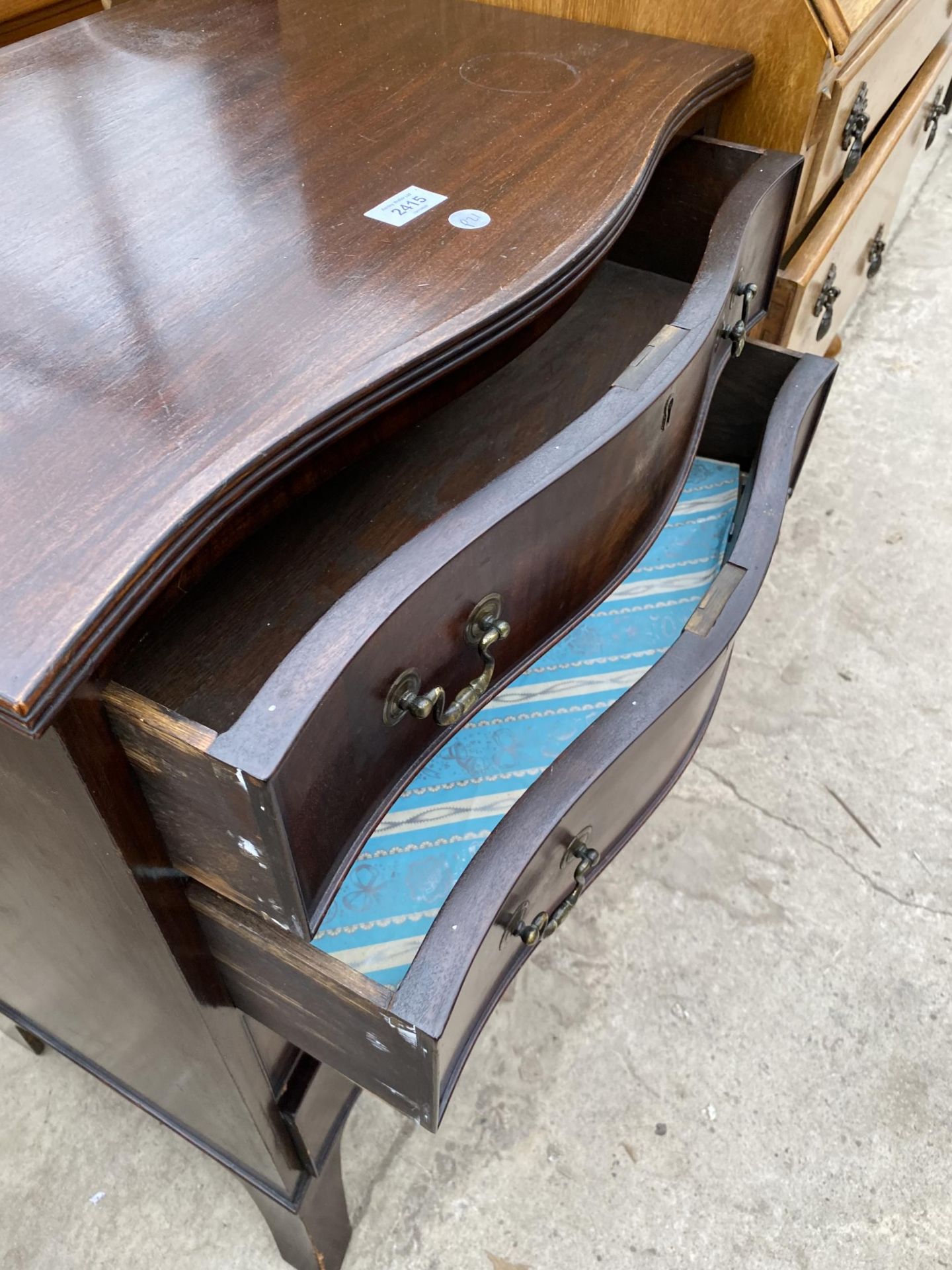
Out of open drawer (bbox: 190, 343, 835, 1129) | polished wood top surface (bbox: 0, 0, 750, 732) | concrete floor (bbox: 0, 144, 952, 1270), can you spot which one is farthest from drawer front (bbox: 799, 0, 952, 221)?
concrete floor (bbox: 0, 144, 952, 1270)

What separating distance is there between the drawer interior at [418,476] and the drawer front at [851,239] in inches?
7.1

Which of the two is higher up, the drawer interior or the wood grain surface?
the wood grain surface

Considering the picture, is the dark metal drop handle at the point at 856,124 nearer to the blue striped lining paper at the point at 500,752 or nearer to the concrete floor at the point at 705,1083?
the blue striped lining paper at the point at 500,752

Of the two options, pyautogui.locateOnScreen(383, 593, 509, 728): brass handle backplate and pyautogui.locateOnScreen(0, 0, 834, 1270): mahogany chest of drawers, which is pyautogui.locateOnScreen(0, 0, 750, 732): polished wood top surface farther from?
pyautogui.locateOnScreen(383, 593, 509, 728): brass handle backplate

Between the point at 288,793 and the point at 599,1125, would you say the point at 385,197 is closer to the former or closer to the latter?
the point at 288,793

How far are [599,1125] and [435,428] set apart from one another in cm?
64

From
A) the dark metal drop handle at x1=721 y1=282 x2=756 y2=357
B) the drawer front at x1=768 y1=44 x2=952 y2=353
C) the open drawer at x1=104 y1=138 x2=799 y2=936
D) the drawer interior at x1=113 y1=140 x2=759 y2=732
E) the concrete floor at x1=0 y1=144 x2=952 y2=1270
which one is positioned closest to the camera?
the open drawer at x1=104 y1=138 x2=799 y2=936

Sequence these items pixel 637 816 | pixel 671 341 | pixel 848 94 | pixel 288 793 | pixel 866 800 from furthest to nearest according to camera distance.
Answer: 1. pixel 866 800
2. pixel 848 94
3. pixel 637 816
4. pixel 671 341
5. pixel 288 793

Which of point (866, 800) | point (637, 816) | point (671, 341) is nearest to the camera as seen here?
point (671, 341)

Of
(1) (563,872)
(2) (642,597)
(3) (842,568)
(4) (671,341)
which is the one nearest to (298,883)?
(1) (563,872)

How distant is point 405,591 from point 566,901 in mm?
297

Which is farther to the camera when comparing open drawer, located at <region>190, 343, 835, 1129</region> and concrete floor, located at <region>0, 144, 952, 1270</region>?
concrete floor, located at <region>0, 144, 952, 1270</region>

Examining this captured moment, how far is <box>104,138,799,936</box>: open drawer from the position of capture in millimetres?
348

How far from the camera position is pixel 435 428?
610mm
